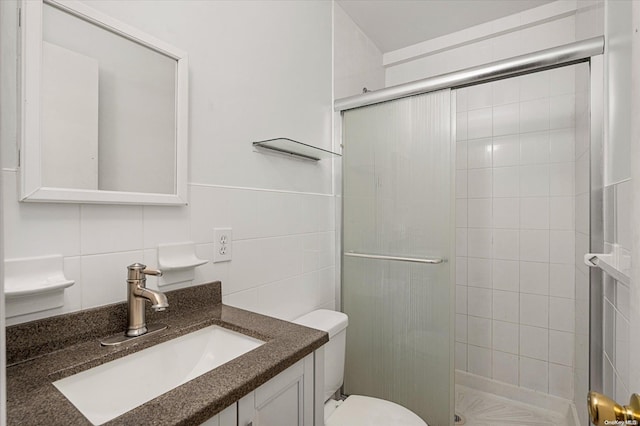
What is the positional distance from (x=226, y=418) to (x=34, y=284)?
55 centimetres

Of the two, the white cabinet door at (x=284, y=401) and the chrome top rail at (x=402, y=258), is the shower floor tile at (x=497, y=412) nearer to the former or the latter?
the chrome top rail at (x=402, y=258)

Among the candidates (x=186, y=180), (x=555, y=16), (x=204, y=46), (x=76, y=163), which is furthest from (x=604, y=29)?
(x=76, y=163)

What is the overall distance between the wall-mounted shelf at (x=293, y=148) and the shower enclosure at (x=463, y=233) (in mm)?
268

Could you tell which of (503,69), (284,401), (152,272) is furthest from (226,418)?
(503,69)

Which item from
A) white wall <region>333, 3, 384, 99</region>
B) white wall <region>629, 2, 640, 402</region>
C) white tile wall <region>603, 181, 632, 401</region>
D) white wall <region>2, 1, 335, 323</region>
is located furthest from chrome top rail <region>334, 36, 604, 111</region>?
white wall <region>629, 2, 640, 402</region>

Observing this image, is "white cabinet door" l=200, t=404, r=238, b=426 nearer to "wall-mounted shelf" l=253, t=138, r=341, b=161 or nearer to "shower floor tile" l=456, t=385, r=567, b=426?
"wall-mounted shelf" l=253, t=138, r=341, b=161

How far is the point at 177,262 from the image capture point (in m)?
1.04

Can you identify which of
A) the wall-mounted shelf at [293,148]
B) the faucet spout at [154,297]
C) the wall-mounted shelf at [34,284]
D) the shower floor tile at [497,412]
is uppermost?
the wall-mounted shelf at [293,148]

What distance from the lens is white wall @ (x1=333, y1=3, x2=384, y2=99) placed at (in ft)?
6.34

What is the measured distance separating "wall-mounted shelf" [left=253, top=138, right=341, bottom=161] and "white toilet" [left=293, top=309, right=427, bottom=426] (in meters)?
0.81

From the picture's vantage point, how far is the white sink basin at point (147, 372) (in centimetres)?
71

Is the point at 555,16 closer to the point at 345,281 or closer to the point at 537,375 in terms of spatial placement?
the point at 345,281

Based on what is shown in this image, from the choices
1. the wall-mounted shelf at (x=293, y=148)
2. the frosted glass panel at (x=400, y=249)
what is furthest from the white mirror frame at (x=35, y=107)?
the frosted glass panel at (x=400, y=249)

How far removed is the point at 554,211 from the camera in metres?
2.00
